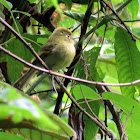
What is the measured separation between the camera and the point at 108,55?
206cm

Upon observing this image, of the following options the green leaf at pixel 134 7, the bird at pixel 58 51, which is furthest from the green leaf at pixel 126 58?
the bird at pixel 58 51

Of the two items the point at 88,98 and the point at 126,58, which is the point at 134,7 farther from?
the point at 88,98

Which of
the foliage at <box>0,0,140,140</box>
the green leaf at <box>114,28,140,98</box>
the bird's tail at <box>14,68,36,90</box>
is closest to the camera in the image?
the foliage at <box>0,0,140,140</box>

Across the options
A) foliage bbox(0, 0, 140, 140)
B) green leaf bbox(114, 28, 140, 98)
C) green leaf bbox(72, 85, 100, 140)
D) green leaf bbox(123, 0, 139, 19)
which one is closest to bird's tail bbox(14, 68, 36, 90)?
foliage bbox(0, 0, 140, 140)

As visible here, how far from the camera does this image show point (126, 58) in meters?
1.45

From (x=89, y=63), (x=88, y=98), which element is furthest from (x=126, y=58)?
(x=88, y=98)

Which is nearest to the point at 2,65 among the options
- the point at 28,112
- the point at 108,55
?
the point at 108,55

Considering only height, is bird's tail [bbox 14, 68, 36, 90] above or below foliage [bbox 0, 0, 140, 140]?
below

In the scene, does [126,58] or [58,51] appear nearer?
[126,58]

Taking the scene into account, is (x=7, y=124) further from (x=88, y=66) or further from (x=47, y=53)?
(x=47, y=53)

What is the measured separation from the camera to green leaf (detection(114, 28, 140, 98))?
144 centimetres

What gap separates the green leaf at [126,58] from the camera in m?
1.44

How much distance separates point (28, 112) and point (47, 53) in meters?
1.58

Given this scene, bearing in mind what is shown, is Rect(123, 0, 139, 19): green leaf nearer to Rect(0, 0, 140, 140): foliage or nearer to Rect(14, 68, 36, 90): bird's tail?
Rect(0, 0, 140, 140): foliage
